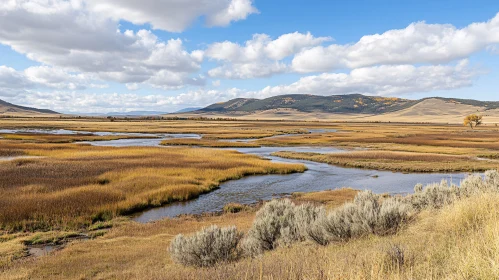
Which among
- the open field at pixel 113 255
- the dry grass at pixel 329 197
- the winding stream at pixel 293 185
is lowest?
the winding stream at pixel 293 185

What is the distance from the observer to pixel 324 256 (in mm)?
6727

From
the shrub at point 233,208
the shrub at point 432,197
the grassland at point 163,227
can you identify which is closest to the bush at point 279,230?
the grassland at point 163,227

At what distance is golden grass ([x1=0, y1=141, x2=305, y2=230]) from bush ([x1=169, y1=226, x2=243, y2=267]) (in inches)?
417

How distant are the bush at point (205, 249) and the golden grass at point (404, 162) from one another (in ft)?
116

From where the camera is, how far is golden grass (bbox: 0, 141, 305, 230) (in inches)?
733

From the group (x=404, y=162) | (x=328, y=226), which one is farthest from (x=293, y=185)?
(x=328, y=226)

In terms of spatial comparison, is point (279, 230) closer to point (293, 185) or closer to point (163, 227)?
point (163, 227)

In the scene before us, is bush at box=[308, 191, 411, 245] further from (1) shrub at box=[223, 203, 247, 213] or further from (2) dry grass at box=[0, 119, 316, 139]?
(2) dry grass at box=[0, 119, 316, 139]

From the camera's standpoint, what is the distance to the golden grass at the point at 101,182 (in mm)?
18609

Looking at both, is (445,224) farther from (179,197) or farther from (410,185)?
(410,185)

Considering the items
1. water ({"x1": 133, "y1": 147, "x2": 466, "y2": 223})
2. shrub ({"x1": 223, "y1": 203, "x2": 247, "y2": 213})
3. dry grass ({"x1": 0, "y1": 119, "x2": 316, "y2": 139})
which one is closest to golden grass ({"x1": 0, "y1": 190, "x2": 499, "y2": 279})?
shrub ({"x1": 223, "y1": 203, "x2": 247, "y2": 213})

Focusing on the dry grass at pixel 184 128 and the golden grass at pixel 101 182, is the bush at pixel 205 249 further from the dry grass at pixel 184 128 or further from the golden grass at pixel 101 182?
the dry grass at pixel 184 128

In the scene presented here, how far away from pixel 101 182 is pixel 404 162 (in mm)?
36780

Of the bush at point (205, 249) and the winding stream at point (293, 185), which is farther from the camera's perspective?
the winding stream at point (293, 185)
